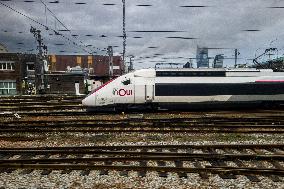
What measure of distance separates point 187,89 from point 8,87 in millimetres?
43233

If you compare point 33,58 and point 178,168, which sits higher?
point 33,58

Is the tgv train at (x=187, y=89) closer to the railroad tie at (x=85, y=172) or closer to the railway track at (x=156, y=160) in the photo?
the railway track at (x=156, y=160)

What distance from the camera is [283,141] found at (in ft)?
43.2

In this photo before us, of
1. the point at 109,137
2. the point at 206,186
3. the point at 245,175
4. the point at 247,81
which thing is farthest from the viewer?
the point at 247,81

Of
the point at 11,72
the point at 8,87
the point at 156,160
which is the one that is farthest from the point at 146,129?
the point at 11,72

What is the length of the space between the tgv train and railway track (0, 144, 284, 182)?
970cm

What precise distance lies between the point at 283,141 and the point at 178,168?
255 inches

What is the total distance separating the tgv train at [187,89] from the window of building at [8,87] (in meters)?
39.0

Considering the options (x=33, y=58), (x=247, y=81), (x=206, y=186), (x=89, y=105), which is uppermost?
(x=33, y=58)

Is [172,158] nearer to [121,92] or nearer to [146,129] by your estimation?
[146,129]

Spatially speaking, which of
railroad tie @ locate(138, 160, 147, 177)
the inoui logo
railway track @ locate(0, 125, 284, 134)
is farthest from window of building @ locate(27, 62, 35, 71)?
railroad tie @ locate(138, 160, 147, 177)

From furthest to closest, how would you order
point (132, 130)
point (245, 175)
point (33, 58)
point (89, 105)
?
point (33, 58) → point (89, 105) → point (132, 130) → point (245, 175)

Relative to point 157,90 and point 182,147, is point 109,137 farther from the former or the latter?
point 157,90

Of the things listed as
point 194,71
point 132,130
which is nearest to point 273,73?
point 194,71
